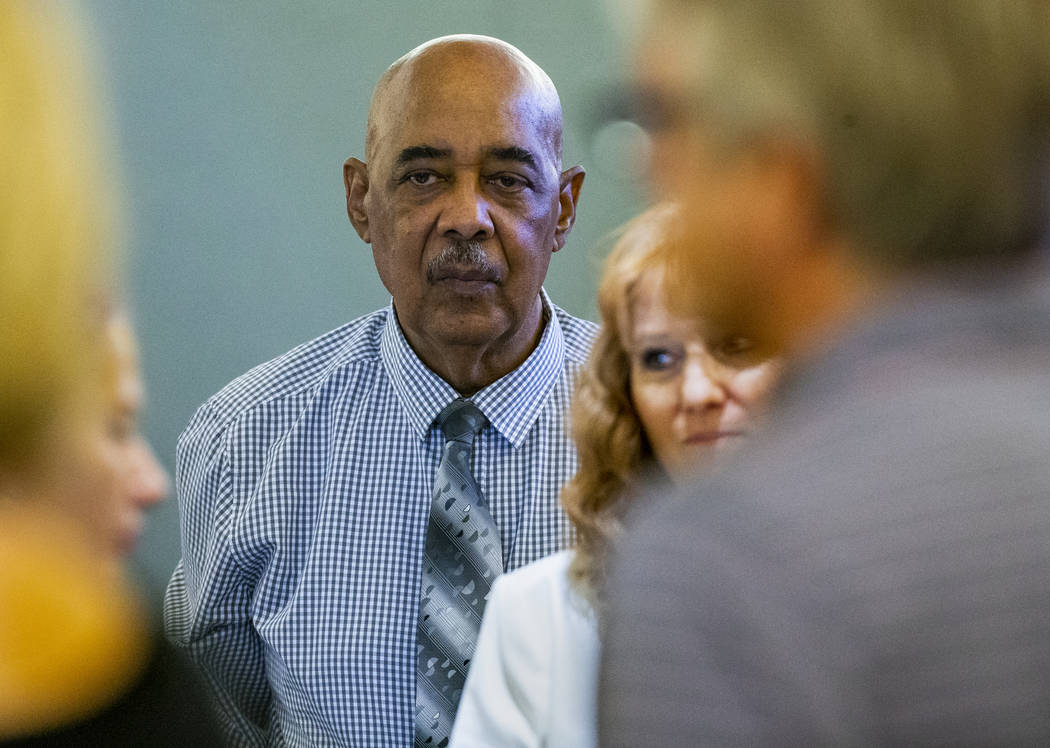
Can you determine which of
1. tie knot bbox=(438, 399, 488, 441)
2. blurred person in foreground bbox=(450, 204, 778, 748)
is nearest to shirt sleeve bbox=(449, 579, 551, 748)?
blurred person in foreground bbox=(450, 204, 778, 748)

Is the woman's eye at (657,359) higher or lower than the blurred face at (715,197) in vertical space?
lower

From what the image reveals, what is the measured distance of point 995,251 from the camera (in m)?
0.62

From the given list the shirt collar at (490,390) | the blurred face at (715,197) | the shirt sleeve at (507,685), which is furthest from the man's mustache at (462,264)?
the blurred face at (715,197)

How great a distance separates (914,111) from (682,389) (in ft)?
2.76

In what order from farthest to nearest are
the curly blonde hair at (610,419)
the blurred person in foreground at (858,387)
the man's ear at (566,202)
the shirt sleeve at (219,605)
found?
the man's ear at (566,202), the shirt sleeve at (219,605), the curly blonde hair at (610,419), the blurred person in foreground at (858,387)

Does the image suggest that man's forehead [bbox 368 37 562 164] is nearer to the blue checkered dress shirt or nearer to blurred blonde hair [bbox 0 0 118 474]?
the blue checkered dress shirt

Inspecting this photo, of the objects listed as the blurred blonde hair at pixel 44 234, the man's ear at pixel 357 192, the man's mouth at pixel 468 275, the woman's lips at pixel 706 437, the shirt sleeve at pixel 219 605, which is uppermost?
the man's ear at pixel 357 192

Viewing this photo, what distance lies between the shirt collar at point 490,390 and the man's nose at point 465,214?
0.20 m

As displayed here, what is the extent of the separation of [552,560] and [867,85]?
865 millimetres

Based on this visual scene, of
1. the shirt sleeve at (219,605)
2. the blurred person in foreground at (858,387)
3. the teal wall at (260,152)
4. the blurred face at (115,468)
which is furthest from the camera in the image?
the teal wall at (260,152)

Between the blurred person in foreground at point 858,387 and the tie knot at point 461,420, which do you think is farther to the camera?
the tie knot at point 461,420

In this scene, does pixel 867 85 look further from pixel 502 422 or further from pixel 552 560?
pixel 502 422

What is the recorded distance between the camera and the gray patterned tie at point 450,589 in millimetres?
1670

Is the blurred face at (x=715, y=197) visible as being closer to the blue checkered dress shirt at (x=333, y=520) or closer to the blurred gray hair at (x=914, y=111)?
the blurred gray hair at (x=914, y=111)
